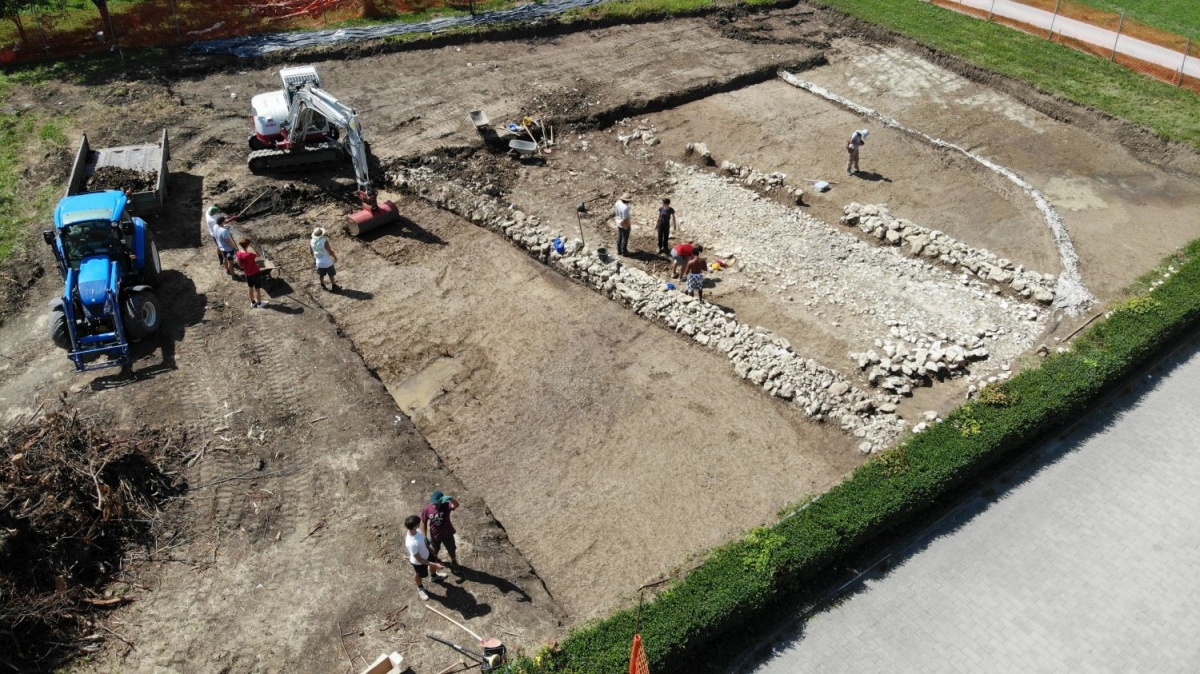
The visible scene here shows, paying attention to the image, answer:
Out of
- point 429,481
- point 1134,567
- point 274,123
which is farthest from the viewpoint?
point 274,123

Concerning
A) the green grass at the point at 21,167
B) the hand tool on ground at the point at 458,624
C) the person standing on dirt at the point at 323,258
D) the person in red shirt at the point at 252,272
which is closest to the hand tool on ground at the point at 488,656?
the hand tool on ground at the point at 458,624

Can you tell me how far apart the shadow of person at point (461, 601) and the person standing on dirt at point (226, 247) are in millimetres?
10290

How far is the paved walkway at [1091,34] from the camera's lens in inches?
1225

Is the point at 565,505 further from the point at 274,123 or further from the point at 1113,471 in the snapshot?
the point at 274,123

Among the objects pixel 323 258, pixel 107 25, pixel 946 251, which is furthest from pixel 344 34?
pixel 946 251

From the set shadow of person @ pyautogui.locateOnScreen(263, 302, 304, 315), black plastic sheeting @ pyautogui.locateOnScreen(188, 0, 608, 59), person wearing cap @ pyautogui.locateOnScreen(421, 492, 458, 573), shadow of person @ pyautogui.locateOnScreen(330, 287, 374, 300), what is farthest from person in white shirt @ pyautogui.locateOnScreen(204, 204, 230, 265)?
black plastic sheeting @ pyautogui.locateOnScreen(188, 0, 608, 59)

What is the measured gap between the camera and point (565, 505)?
14.8m

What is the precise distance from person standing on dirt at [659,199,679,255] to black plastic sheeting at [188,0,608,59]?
52.3 feet

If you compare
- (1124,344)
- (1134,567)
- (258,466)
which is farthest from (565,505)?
(1124,344)

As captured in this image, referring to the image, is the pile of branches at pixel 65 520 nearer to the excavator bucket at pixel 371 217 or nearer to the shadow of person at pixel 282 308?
the shadow of person at pixel 282 308

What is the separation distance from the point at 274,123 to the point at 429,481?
14117 mm

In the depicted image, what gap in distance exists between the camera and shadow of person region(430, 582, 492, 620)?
496 inches

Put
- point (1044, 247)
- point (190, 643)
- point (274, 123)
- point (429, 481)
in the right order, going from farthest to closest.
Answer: point (274, 123)
point (1044, 247)
point (429, 481)
point (190, 643)

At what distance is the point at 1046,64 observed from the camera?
102 feet
